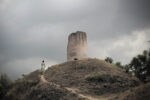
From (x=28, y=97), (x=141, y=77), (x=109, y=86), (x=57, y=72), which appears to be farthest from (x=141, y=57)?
(x=28, y=97)

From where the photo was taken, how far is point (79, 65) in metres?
30.3

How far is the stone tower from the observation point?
36.3 metres

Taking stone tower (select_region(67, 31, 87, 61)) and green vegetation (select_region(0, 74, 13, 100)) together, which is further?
stone tower (select_region(67, 31, 87, 61))

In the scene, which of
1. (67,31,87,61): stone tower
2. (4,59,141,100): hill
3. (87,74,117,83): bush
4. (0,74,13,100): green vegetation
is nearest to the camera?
(4,59,141,100): hill

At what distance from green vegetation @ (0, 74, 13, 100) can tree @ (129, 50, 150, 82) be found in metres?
21.1

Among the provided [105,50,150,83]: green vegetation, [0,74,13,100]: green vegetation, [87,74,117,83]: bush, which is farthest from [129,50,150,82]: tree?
[0,74,13,100]: green vegetation

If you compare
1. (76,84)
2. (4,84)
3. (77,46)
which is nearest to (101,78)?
(76,84)

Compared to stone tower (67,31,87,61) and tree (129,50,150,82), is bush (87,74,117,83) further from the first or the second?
stone tower (67,31,87,61)

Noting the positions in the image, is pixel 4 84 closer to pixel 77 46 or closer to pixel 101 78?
pixel 77 46

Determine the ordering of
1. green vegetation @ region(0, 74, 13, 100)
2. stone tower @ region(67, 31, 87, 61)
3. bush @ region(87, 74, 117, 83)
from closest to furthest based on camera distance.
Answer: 1. bush @ region(87, 74, 117, 83)
2. green vegetation @ region(0, 74, 13, 100)
3. stone tower @ region(67, 31, 87, 61)

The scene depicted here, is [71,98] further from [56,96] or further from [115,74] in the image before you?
[115,74]

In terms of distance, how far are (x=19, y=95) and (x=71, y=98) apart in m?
9.35

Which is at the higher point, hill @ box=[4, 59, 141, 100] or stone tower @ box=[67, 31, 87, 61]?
stone tower @ box=[67, 31, 87, 61]

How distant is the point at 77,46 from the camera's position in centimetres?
3672
